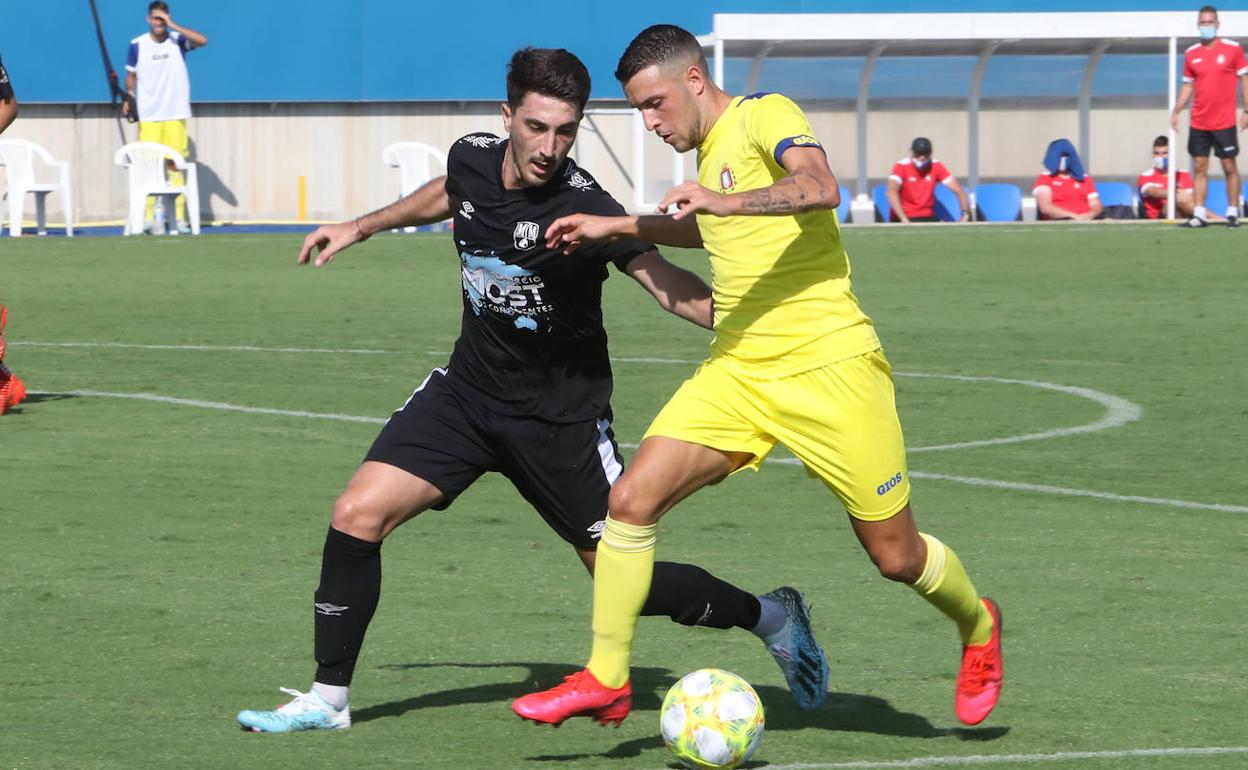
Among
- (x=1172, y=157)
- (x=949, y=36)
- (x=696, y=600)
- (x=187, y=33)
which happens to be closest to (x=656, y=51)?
(x=696, y=600)

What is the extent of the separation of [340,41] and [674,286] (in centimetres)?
2465

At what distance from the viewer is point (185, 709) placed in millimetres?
5859

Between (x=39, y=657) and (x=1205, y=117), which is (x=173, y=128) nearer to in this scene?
(x=1205, y=117)

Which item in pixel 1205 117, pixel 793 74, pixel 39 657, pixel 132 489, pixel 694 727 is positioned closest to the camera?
pixel 694 727

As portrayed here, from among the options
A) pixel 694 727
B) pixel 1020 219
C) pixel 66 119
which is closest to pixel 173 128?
pixel 66 119

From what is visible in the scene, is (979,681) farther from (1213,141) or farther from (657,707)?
(1213,141)

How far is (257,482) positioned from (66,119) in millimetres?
20476

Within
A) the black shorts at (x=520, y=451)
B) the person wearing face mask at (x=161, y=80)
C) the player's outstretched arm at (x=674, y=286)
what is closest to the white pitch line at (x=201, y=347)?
the person wearing face mask at (x=161, y=80)

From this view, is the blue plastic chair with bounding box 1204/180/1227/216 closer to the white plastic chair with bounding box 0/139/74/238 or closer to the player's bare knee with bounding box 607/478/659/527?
the white plastic chair with bounding box 0/139/74/238

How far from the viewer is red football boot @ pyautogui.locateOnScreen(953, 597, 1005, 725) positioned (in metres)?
5.59

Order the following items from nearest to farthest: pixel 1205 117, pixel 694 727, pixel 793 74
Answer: pixel 694 727
pixel 1205 117
pixel 793 74

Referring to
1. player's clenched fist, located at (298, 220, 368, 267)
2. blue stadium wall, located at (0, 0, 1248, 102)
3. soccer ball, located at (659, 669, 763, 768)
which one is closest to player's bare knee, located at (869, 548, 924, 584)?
soccer ball, located at (659, 669, 763, 768)

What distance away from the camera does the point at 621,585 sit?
5.52 metres

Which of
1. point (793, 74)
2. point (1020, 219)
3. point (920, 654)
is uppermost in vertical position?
point (793, 74)
